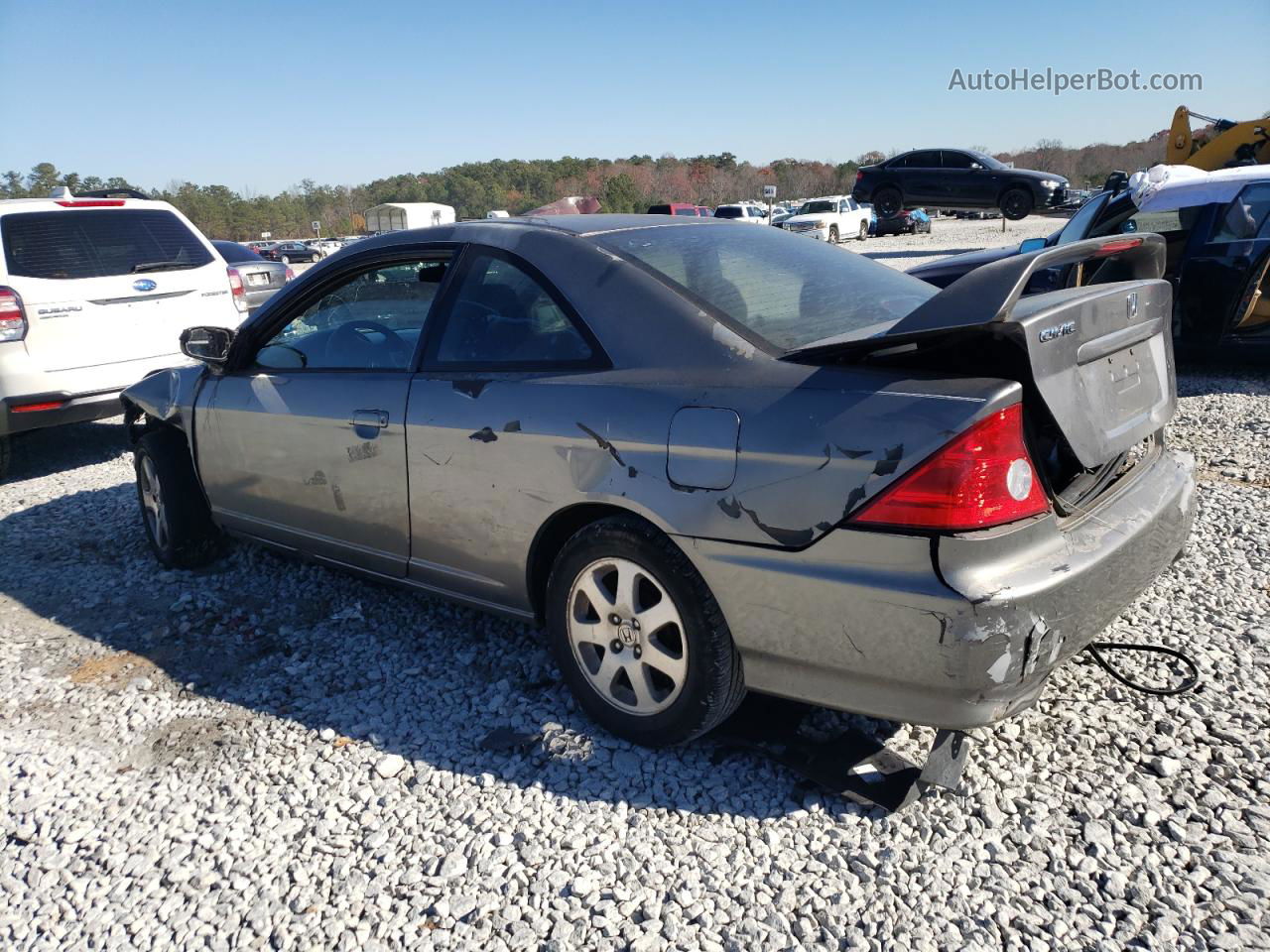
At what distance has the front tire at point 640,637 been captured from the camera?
8.34 ft

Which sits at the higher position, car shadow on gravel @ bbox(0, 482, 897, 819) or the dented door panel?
the dented door panel

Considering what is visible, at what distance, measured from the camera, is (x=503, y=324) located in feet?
10.0

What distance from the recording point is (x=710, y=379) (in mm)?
2480

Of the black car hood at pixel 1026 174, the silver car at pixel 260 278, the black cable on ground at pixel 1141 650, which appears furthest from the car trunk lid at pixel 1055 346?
the black car hood at pixel 1026 174

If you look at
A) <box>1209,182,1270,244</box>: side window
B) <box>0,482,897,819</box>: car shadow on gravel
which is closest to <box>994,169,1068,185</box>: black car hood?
<box>1209,182,1270,244</box>: side window

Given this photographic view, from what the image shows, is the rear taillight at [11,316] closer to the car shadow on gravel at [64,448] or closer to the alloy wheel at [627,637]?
the car shadow on gravel at [64,448]

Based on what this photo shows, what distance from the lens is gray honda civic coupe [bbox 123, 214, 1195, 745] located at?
2.17 m

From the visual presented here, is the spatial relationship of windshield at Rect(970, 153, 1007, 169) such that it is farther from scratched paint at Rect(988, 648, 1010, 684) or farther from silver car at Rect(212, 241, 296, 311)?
scratched paint at Rect(988, 648, 1010, 684)

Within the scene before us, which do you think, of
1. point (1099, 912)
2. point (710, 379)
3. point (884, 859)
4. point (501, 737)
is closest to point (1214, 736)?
point (1099, 912)

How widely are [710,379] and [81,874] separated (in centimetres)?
210

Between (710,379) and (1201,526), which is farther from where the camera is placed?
(1201,526)

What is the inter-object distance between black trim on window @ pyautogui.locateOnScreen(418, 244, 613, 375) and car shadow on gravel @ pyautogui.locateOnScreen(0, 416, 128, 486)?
16.2 ft

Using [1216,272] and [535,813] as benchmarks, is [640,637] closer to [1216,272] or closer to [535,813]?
[535,813]

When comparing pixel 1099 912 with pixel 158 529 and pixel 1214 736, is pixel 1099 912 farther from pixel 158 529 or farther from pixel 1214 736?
pixel 158 529
